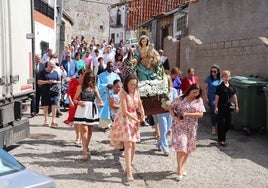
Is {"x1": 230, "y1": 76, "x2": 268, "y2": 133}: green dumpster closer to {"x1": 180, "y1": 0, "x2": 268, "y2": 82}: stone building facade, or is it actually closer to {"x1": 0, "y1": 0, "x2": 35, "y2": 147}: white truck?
{"x1": 180, "y1": 0, "x2": 268, "y2": 82}: stone building facade

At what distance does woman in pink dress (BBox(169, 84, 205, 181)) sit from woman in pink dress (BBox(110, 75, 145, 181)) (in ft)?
1.94

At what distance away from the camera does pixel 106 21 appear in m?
50.7

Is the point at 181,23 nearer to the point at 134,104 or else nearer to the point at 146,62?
the point at 146,62

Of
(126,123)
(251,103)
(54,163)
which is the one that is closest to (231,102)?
(251,103)

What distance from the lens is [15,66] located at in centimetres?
665

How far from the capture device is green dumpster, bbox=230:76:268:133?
912cm

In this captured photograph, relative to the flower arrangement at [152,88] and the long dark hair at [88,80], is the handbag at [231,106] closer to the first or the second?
the flower arrangement at [152,88]

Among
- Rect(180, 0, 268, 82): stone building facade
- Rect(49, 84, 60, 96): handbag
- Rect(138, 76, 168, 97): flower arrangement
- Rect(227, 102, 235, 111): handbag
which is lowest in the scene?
Rect(227, 102, 235, 111): handbag

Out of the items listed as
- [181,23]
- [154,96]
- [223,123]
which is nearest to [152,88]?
[154,96]

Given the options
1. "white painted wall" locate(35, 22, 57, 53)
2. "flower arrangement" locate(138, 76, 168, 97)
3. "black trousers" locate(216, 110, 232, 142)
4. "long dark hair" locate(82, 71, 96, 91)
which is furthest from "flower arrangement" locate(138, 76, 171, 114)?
"white painted wall" locate(35, 22, 57, 53)

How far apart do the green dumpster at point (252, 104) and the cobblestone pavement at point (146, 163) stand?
1.01 feet

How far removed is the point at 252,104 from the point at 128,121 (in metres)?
4.02

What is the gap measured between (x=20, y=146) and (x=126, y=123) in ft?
9.11

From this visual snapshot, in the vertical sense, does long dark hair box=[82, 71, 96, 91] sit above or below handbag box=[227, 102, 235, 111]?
above
